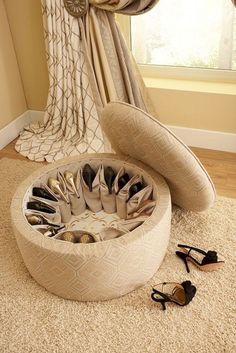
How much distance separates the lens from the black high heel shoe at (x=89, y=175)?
72.9 inches

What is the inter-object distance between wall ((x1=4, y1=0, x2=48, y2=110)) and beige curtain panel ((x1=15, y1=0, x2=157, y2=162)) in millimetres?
203

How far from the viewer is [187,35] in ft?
7.82

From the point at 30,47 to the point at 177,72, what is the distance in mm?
1034

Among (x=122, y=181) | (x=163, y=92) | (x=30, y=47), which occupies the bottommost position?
(x=122, y=181)

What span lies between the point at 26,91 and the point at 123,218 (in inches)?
58.2

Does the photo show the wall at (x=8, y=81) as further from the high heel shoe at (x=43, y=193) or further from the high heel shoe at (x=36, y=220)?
the high heel shoe at (x=36, y=220)

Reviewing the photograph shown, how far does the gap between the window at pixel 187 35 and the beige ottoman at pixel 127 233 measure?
100 cm

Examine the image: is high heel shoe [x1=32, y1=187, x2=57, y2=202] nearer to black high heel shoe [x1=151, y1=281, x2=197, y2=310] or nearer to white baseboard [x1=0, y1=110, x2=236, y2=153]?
black high heel shoe [x1=151, y1=281, x2=197, y2=310]

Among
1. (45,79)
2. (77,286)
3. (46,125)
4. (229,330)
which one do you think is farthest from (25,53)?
(229,330)

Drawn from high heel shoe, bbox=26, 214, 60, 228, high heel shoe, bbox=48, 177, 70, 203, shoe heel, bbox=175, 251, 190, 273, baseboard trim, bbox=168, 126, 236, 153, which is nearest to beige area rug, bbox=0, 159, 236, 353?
shoe heel, bbox=175, 251, 190, 273

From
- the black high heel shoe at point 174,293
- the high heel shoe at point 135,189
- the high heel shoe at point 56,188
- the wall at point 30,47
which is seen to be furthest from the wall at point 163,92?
the black high heel shoe at point 174,293

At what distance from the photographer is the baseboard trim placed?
2402mm

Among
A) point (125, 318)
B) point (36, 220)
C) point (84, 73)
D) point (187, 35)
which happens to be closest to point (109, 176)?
point (36, 220)

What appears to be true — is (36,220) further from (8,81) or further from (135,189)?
(8,81)
